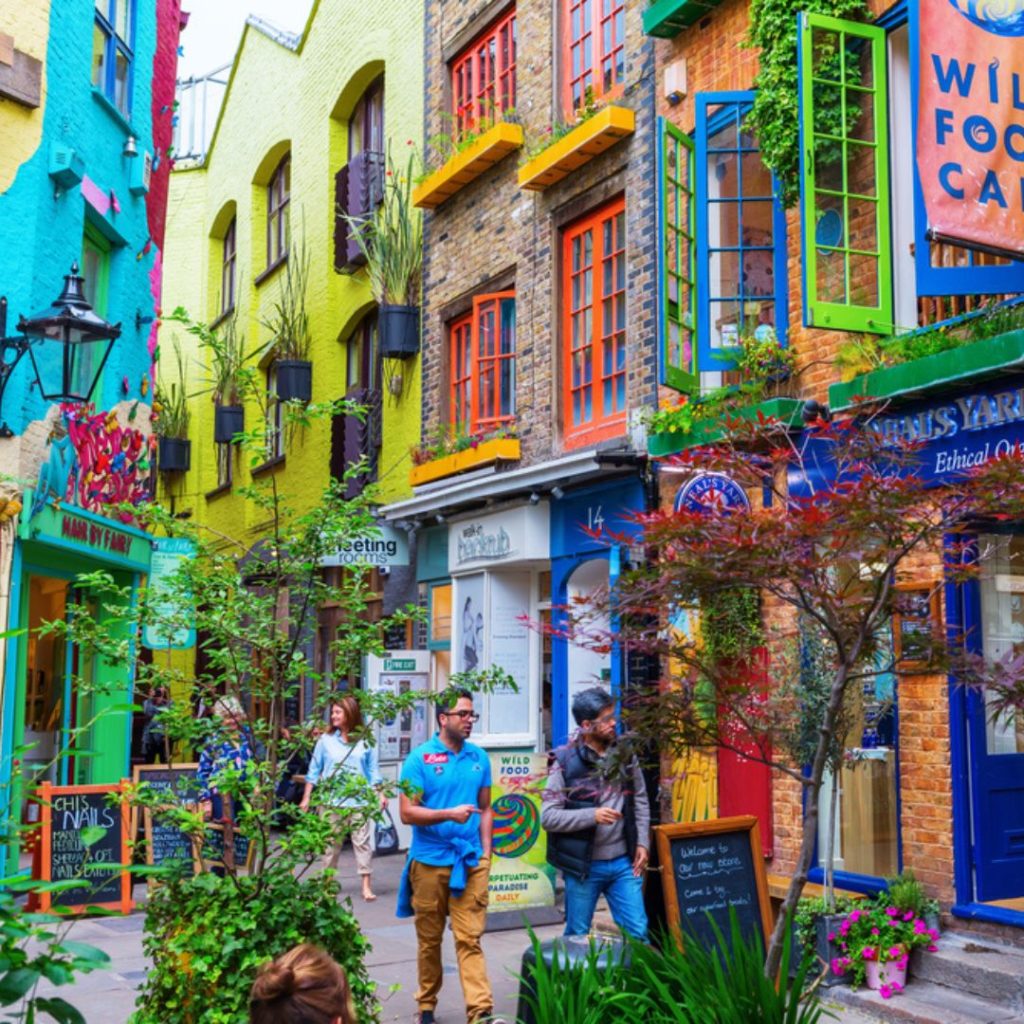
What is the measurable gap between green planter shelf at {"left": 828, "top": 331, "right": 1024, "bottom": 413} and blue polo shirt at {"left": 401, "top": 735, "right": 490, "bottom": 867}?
10.1 feet

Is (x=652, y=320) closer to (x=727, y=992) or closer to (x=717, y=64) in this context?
(x=717, y=64)

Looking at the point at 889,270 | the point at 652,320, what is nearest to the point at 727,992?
the point at 889,270

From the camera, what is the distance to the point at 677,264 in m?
10.9

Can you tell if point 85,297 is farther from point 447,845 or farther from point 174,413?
point 174,413

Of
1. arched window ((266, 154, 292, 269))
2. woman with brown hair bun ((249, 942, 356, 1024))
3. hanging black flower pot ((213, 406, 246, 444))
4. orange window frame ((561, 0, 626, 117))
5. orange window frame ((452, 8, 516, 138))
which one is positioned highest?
arched window ((266, 154, 292, 269))

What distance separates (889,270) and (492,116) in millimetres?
7736

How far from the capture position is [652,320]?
12461 mm

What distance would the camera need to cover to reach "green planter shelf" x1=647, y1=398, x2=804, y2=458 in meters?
9.81

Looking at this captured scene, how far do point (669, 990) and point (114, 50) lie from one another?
43.6ft

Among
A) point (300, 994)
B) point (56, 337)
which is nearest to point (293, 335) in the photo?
point (56, 337)

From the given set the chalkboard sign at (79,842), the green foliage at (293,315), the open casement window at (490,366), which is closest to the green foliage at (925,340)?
the open casement window at (490,366)

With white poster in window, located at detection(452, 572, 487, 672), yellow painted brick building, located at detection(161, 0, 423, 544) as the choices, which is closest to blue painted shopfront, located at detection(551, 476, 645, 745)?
white poster in window, located at detection(452, 572, 487, 672)

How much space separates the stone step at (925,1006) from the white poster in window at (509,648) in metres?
6.77

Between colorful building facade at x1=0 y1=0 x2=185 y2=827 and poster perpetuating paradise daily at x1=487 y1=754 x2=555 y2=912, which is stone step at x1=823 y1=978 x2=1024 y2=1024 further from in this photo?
colorful building facade at x1=0 y1=0 x2=185 y2=827
